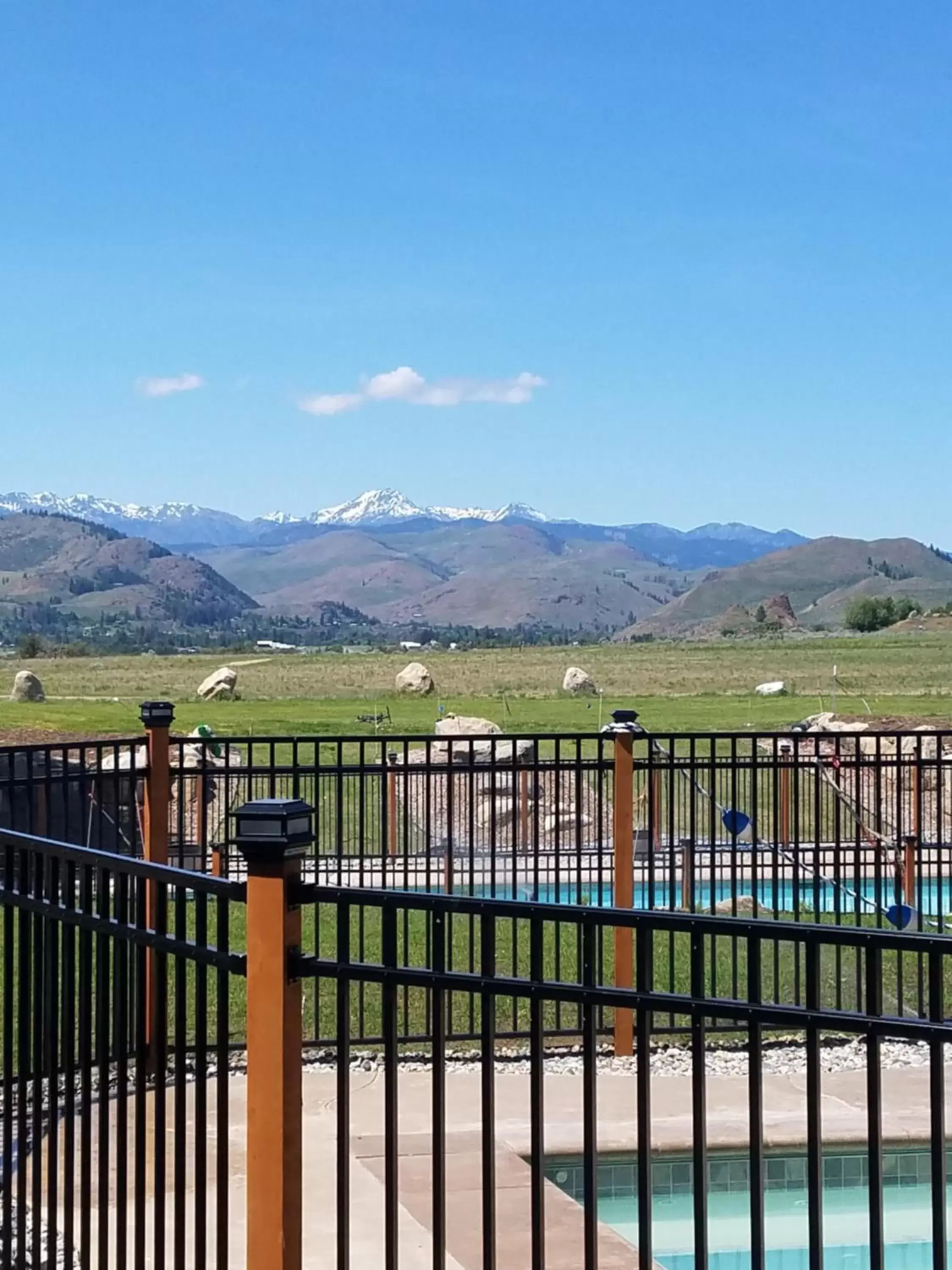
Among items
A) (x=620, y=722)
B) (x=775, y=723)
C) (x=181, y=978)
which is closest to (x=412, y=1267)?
(x=181, y=978)

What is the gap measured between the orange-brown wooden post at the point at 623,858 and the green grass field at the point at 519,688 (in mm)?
8876

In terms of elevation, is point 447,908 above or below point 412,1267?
above

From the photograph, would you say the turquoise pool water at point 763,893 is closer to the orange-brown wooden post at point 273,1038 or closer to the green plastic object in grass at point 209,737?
the green plastic object in grass at point 209,737

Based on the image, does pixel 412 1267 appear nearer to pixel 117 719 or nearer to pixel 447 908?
pixel 447 908

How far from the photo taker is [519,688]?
204 feet

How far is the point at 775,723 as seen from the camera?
36.3 metres

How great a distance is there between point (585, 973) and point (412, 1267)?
2868mm

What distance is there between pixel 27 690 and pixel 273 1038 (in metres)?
48.1

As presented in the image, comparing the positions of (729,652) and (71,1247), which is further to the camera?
(729,652)

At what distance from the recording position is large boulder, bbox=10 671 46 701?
49094 mm

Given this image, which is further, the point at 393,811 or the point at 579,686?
the point at 579,686

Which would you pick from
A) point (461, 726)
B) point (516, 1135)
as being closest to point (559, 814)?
point (516, 1135)

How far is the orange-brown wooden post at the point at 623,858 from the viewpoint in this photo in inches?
A: 322

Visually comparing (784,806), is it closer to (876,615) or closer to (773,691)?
(773,691)
